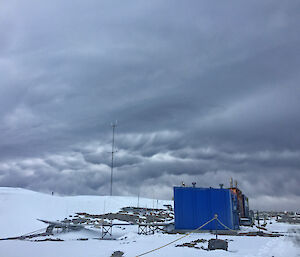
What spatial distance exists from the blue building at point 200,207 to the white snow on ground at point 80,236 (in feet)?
12.4

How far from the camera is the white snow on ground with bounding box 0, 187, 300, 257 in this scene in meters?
21.5

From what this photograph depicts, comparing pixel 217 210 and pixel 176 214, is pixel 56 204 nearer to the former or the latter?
pixel 176 214

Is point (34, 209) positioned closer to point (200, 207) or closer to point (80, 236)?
point (80, 236)

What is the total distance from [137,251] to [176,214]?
1932 cm

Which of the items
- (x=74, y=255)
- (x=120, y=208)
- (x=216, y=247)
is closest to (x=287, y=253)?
(x=216, y=247)

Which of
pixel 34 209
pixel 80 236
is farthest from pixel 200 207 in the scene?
pixel 34 209

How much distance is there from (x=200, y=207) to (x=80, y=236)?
17.1 m

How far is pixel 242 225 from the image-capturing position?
49750 mm

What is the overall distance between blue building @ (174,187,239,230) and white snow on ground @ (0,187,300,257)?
3769 mm

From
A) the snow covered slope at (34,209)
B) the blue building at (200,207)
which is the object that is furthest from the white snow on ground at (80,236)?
the blue building at (200,207)

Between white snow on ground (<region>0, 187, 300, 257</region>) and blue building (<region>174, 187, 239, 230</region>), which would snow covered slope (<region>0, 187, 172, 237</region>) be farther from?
blue building (<region>174, 187, 239, 230</region>)

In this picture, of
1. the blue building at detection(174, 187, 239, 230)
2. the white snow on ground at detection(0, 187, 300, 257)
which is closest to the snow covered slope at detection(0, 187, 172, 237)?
the white snow on ground at detection(0, 187, 300, 257)

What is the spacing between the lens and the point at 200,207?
129ft

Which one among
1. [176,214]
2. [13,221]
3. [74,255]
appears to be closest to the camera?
[74,255]
